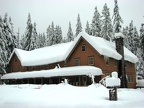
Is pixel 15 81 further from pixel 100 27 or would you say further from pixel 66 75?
pixel 100 27

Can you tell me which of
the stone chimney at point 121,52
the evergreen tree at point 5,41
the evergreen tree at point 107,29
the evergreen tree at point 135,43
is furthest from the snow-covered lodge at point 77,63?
the evergreen tree at point 135,43

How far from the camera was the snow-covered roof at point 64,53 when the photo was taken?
32188mm

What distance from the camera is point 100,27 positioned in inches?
2159

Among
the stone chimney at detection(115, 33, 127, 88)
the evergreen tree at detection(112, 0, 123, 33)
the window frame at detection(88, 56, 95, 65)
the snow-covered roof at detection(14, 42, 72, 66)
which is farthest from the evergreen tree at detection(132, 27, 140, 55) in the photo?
the window frame at detection(88, 56, 95, 65)

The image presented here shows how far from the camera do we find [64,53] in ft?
121

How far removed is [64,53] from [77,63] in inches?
130

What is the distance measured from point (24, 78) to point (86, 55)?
44.2 feet

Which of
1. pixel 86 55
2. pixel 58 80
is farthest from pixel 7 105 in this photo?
pixel 58 80

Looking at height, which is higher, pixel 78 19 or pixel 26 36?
pixel 78 19

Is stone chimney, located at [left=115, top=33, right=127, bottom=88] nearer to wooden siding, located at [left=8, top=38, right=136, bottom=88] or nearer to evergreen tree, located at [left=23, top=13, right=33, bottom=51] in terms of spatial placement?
wooden siding, located at [left=8, top=38, right=136, bottom=88]

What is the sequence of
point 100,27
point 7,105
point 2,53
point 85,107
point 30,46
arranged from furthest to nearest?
point 30,46 < point 100,27 < point 2,53 < point 7,105 < point 85,107

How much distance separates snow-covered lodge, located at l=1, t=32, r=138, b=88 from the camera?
104ft

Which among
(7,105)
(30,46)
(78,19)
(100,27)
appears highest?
(78,19)

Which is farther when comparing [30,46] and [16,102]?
[30,46]
